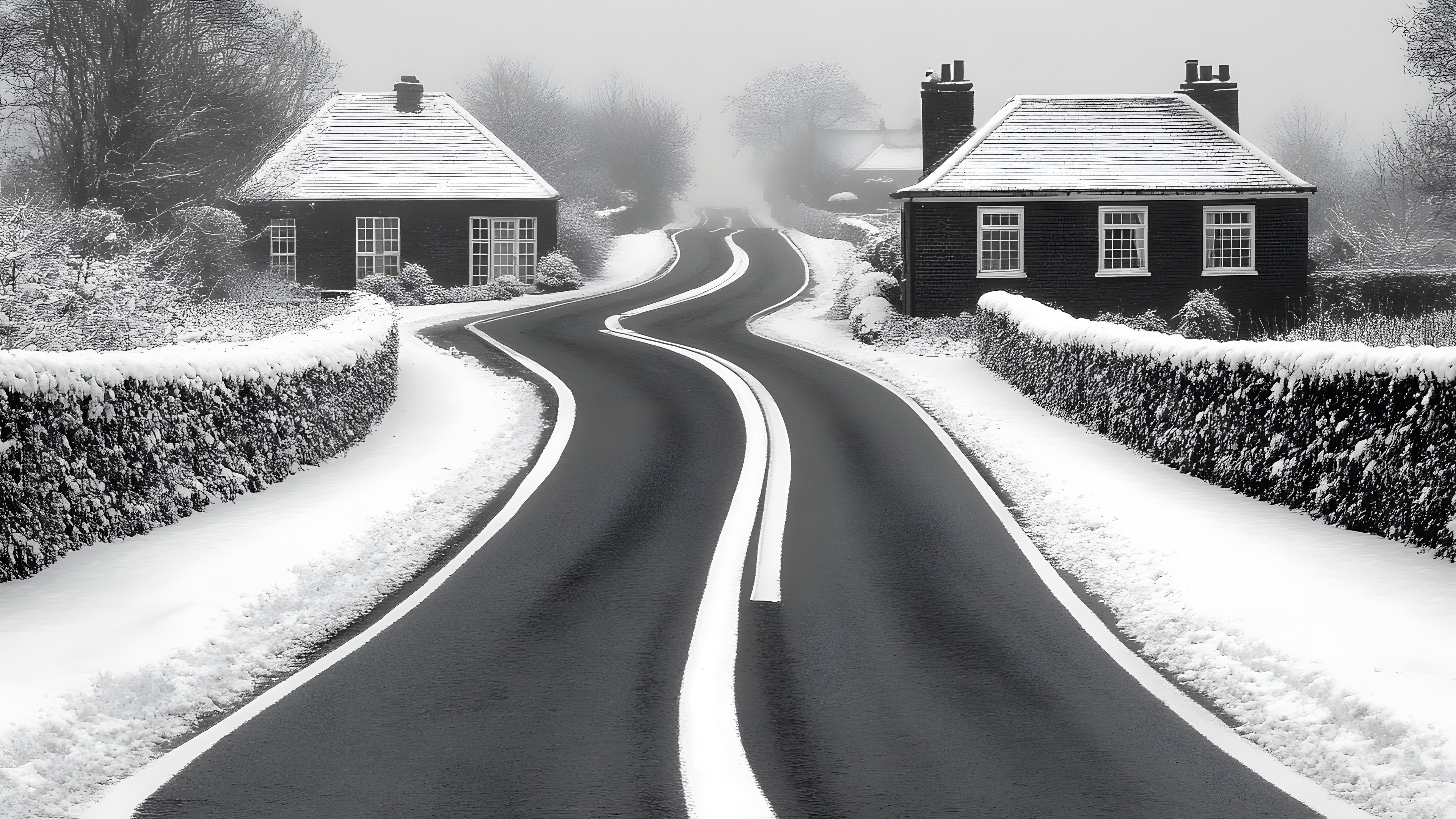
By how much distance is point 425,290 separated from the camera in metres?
42.2

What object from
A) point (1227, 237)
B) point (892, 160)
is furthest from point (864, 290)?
point (892, 160)

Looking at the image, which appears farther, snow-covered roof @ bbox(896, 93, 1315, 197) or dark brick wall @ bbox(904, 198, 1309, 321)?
snow-covered roof @ bbox(896, 93, 1315, 197)

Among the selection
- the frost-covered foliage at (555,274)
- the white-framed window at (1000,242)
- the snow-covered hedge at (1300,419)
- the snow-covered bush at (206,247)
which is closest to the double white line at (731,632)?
the snow-covered hedge at (1300,419)

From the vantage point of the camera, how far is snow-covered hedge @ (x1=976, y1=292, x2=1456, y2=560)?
→ 34.1 ft

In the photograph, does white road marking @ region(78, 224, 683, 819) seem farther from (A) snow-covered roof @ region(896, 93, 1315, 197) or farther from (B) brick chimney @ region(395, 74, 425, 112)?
(B) brick chimney @ region(395, 74, 425, 112)

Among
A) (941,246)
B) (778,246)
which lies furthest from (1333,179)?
(941,246)

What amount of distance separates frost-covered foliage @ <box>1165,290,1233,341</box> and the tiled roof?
71.6 ft

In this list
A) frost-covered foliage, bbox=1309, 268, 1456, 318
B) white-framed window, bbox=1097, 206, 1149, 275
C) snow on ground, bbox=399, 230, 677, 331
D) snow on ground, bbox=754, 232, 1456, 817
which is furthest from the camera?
frost-covered foliage, bbox=1309, 268, 1456, 318

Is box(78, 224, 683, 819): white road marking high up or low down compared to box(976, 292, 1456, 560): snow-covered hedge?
down

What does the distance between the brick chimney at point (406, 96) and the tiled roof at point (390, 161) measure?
227mm

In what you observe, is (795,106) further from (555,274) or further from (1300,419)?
(1300,419)

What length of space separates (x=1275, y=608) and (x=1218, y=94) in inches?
1290

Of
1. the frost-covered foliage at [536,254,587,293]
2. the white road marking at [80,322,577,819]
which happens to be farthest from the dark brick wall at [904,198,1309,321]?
the white road marking at [80,322,577,819]

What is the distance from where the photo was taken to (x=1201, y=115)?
37.3m
